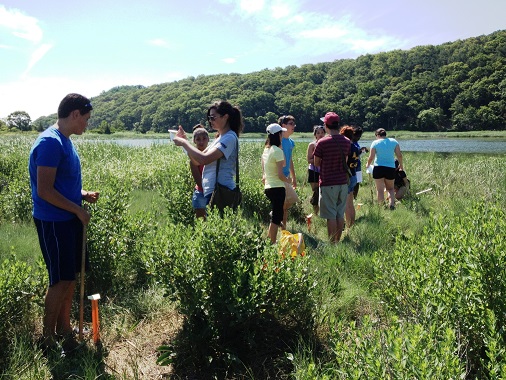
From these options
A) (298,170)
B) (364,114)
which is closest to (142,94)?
(364,114)

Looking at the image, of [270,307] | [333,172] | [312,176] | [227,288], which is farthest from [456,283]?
[312,176]

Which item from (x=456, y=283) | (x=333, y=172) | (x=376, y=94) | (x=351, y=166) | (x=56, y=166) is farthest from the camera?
(x=376, y=94)

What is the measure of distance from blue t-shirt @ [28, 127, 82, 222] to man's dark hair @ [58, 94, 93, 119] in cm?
14

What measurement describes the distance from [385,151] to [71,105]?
6210 mm

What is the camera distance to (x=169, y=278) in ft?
Result: 8.85

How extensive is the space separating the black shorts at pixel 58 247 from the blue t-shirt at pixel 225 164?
4.32 ft

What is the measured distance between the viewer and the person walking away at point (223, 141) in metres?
3.40

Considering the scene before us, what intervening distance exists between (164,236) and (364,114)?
75.0 m

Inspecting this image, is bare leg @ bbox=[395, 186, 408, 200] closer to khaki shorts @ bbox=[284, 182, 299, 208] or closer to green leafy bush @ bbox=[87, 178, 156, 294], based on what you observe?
khaki shorts @ bbox=[284, 182, 299, 208]

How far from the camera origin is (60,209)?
8.85 ft

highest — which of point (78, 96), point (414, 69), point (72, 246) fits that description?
point (414, 69)

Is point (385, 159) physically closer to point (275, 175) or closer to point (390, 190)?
point (390, 190)

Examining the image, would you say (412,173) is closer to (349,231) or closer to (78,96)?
(349,231)

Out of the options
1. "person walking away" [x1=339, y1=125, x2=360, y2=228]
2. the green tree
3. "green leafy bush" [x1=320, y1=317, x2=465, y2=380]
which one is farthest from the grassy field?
the green tree
